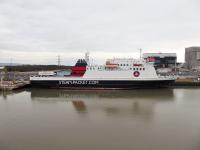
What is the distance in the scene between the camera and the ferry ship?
62.0 feet

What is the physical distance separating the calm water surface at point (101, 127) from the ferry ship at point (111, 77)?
666 centimetres

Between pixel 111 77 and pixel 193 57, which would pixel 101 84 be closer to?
pixel 111 77

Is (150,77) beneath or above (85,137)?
above

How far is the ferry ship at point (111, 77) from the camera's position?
1891cm

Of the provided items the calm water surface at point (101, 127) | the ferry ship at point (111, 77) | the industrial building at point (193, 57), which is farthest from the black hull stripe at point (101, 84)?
the industrial building at point (193, 57)

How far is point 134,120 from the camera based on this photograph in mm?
9234

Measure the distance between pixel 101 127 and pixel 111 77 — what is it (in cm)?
1140

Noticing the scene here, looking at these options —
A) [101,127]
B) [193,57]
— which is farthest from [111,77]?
[193,57]

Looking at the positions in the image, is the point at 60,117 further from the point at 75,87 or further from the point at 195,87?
the point at 195,87

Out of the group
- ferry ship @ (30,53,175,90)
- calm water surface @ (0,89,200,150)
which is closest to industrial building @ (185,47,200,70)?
ferry ship @ (30,53,175,90)

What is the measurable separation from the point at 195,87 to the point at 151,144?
16679 millimetres

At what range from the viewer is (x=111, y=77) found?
19.3 m

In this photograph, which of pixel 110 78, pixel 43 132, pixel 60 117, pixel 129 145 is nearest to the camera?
pixel 129 145

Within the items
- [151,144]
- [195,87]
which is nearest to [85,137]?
[151,144]
